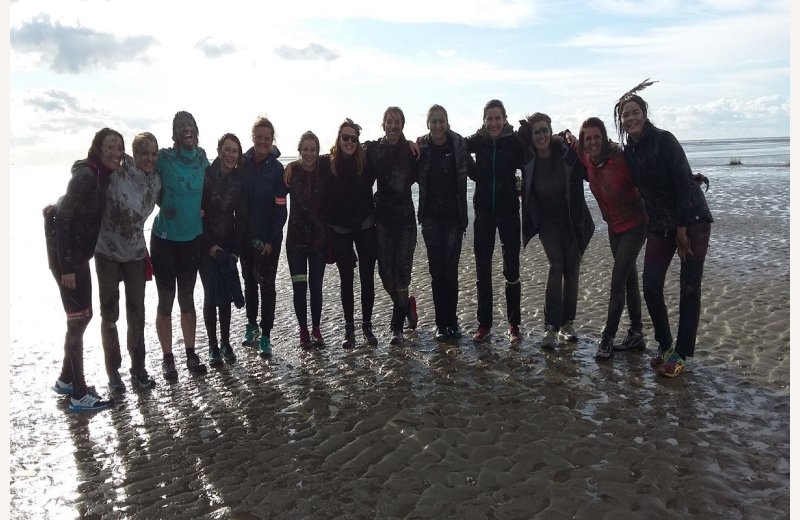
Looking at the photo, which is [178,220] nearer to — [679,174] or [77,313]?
[77,313]

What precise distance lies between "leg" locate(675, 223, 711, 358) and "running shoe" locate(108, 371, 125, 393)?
5406mm

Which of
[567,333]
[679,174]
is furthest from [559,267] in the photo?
[679,174]

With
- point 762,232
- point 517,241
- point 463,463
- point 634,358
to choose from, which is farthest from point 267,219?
point 762,232

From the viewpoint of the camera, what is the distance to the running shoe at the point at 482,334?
707 centimetres

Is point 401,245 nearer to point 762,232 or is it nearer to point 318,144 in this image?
point 318,144

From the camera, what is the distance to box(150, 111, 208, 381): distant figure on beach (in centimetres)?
612

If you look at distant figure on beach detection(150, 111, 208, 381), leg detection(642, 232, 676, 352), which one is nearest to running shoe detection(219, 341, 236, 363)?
distant figure on beach detection(150, 111, 208, 381)

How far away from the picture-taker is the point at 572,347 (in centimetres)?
679

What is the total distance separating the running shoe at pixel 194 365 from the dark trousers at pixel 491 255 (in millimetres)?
3152

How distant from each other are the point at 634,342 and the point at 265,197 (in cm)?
428

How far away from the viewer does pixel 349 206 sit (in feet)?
22.2

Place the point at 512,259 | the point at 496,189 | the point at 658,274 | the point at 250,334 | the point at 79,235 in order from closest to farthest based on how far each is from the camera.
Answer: the point at 79,235, the point at 658,274, the point at 496,189, the point at 512,259, the point at 250,334

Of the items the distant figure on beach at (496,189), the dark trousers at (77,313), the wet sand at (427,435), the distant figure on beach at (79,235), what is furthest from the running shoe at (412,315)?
the dark trousers at (77,313)

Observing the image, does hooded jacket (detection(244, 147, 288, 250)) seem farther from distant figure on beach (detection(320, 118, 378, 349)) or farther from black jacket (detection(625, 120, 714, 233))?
black jacket (detection(625, 120, 714, 233))
